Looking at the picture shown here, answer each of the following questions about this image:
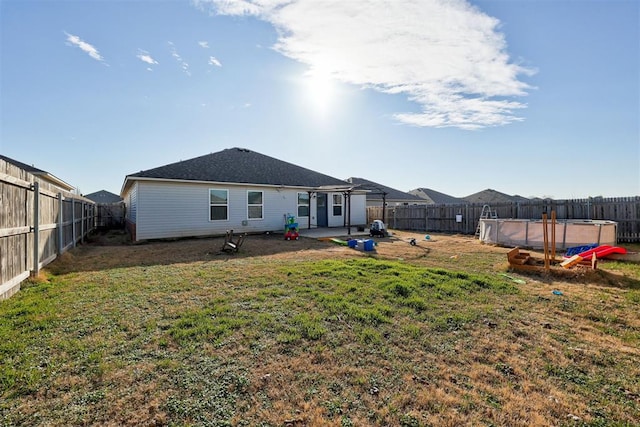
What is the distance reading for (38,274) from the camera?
18.8 ft

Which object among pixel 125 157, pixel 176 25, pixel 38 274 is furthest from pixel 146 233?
pixel 125 157

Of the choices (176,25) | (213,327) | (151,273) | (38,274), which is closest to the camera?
(213,327)

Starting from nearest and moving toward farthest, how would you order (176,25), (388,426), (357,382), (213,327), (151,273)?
1. (388,426)
2. (357,382)
3. (213,327)
4. (151,273)
5. (176,25)

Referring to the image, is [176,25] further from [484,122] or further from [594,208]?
[594,208]

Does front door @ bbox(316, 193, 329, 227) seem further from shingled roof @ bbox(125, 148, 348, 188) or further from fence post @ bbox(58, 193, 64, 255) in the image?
fence post @ bbox(58, 193, 64, 255)

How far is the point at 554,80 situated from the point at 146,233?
692 inches

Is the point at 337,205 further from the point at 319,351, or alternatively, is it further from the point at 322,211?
the point at 319,351

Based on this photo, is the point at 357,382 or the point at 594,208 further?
the point at 594,208

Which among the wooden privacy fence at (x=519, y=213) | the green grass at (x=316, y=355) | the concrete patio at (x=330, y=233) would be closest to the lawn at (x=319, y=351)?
the green grass at (x=316, y=355)

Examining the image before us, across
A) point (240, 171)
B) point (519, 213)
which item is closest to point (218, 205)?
point (240, 171)

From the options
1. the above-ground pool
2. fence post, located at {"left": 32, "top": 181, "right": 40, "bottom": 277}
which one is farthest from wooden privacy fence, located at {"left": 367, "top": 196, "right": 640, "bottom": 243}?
fence post, located at {"left": 32, "top": 181, "right": 40, "bottom": 277}

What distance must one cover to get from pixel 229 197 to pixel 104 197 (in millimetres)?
40405

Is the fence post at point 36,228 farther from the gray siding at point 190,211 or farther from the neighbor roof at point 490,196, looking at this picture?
the neighbor roof at point 490,196

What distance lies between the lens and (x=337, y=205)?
19.2m
